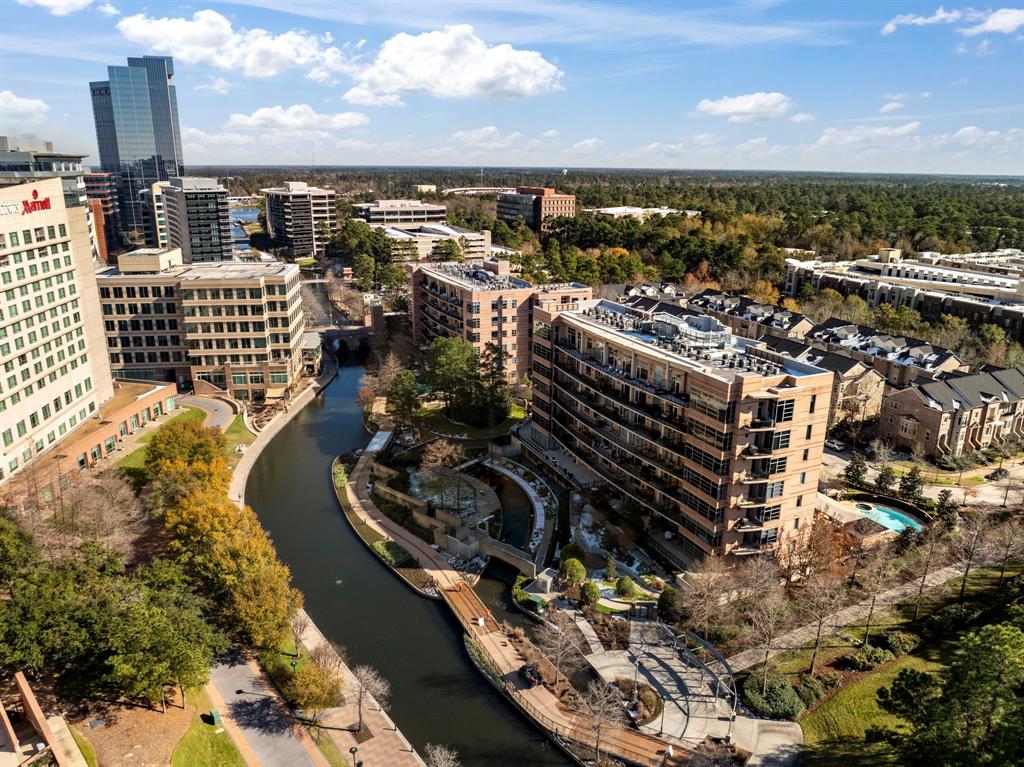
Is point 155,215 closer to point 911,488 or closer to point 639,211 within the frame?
point 639,211

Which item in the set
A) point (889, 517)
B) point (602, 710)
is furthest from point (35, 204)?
point (889, 517)

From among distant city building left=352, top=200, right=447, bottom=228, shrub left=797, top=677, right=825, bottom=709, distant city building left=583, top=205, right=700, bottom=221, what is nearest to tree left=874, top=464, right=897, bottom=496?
shrub left=797, top=677, right=825, bottom=709

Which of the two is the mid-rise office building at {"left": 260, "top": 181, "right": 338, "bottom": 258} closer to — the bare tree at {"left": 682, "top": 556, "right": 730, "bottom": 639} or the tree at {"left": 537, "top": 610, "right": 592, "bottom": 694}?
the tree at {"left": 537, "top": 610, "right": 592, "bottom": 694}

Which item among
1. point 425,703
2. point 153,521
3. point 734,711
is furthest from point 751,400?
point 153,521

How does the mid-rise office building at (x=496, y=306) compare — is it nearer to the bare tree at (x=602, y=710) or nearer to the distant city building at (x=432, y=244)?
the bare tree at (x=602, y=710)

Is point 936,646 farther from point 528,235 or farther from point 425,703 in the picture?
point 528,235
